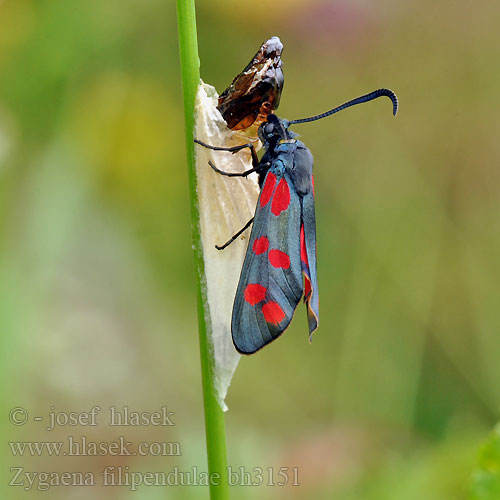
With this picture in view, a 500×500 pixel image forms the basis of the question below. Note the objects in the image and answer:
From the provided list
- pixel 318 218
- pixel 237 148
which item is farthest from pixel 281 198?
pixel 318 218

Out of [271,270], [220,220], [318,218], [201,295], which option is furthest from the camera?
[318,218]

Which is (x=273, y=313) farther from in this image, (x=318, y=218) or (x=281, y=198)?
(x=318, y=218)

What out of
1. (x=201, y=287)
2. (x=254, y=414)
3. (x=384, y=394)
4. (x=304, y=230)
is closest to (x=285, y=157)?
(x=304, y=230)

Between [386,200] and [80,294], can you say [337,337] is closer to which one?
[386,200]

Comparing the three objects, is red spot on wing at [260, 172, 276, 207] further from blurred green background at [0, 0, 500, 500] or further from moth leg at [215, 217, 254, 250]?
blurred green background at [0, 0, 500, 500]

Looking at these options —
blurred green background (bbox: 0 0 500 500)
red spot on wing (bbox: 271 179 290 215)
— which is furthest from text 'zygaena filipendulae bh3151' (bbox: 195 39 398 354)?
blurred green background (bbox: 0 0 500 500)

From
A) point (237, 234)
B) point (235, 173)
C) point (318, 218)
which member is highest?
point (235, 173)

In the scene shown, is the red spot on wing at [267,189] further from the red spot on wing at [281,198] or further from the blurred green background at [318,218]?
the blurred green background at [318,218]
